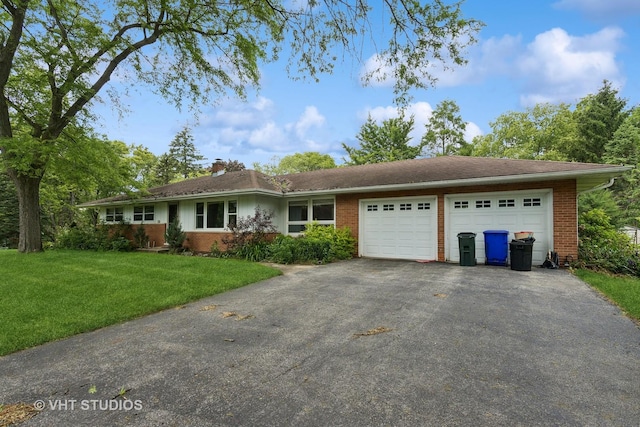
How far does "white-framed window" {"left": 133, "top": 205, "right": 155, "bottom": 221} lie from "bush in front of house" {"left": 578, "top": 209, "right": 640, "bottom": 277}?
17784 millimetres

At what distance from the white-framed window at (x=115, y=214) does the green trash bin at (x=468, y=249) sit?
1738 cm

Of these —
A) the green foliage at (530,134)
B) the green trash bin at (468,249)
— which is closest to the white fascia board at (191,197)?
the green trash bin at (468,249)

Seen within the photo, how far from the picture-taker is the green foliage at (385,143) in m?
30.7

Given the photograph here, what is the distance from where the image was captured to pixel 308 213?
43.7 feet

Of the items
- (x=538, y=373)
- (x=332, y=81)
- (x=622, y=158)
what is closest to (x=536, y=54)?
(x=332, y=81)

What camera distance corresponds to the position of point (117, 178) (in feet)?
45.1

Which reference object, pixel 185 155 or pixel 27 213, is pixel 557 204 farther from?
pixel 185 155

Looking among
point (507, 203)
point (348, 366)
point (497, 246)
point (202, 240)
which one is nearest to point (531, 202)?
point (507, 203)

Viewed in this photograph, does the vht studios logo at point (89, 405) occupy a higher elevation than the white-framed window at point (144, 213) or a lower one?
lower

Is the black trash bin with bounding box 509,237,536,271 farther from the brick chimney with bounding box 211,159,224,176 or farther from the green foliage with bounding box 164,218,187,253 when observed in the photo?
the brick chimney with bounding box 211,159,224,176

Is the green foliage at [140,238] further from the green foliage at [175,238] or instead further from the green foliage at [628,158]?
the green foliage at [628,158]

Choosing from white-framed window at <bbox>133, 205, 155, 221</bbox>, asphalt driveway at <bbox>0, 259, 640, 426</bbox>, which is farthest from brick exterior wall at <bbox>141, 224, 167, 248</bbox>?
asphalt driveway at <bbox>0, 259, 640, 426</bbox>

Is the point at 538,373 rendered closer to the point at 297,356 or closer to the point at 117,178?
the point at 297,356

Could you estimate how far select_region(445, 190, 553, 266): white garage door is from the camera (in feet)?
30.2
